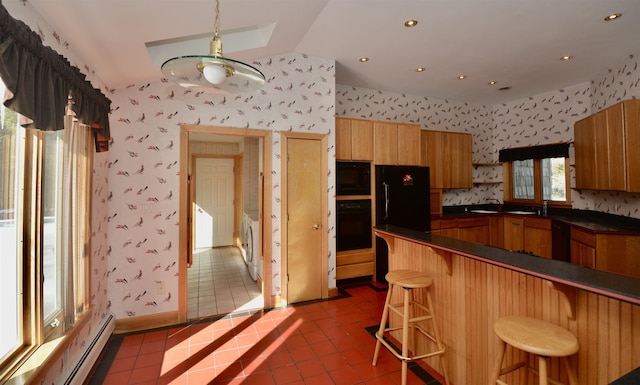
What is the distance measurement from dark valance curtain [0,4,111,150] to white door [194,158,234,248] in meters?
4.50

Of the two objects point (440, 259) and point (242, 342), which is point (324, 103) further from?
point (242, 342)

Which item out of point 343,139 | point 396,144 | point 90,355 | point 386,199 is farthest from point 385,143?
Result: point 90,355

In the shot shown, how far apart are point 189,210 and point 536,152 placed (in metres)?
5.52

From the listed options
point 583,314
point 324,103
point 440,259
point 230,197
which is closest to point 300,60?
point 324,103

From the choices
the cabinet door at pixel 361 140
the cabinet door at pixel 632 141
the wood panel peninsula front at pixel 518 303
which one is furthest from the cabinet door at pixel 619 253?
the cabinet door at pixel 361 140

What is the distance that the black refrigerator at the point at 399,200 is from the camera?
4020 millimetres

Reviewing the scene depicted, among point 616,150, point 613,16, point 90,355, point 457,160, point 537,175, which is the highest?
point 613,16

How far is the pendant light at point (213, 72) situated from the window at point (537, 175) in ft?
17.5

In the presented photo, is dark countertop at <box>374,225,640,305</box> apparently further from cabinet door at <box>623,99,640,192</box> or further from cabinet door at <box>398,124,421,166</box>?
cabinet door at <box>623,99,640,192</box>

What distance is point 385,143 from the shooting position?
4.17 meters

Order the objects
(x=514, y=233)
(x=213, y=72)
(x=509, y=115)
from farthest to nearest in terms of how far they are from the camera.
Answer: (x=509, y=115) → (x=514, y=233) → (x=213, y=72)

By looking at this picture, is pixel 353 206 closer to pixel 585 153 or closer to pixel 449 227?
pixel 449 227

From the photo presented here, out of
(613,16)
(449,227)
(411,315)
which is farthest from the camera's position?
(449,227)

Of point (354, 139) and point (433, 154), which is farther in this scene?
point (433, 154)
